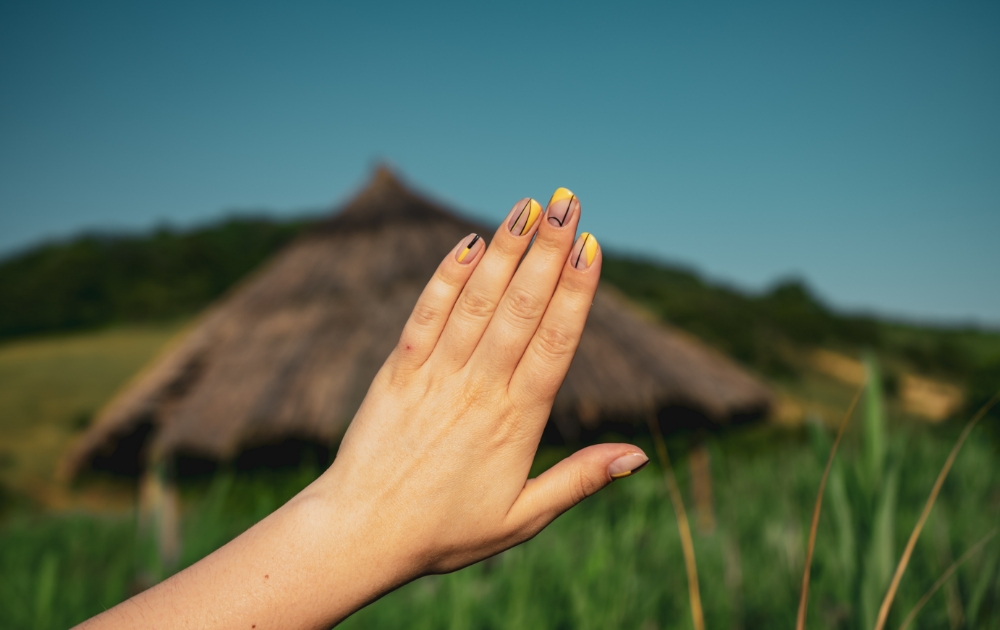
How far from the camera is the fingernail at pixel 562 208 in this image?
0.68 m

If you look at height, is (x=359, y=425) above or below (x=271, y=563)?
above

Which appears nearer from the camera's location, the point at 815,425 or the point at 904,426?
the point at 815,425

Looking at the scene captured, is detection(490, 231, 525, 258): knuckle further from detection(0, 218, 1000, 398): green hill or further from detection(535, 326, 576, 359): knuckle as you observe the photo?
detection(0, 218, 1000, 398): green hill

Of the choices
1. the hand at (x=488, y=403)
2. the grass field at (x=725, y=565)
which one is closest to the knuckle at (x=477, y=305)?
the hand at (x=488, y=403)

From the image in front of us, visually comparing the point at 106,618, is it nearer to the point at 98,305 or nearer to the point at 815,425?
the point at 815,425

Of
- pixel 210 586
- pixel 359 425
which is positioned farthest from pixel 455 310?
pixel 210 586

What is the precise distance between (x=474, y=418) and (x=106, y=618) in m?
0.43

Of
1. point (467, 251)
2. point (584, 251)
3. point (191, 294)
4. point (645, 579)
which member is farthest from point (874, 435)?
point (191, 294)

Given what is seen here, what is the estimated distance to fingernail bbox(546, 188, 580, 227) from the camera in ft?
2.24

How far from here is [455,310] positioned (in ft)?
2.40

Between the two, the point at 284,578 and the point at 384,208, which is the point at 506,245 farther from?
the point at 384,208

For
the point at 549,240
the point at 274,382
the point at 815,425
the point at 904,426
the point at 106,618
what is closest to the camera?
the point at 106,618

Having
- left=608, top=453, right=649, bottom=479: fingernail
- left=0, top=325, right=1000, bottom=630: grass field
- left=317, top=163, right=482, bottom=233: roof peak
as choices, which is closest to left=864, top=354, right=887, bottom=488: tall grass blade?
left=0, top=325, right=1000, bottom=630: grass field

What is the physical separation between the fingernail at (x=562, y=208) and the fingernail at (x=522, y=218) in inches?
0.9
